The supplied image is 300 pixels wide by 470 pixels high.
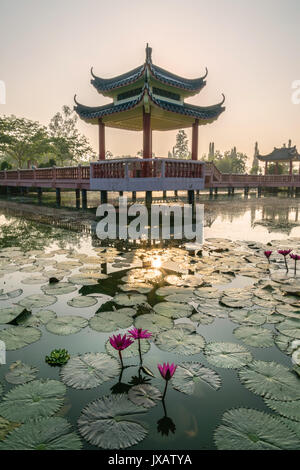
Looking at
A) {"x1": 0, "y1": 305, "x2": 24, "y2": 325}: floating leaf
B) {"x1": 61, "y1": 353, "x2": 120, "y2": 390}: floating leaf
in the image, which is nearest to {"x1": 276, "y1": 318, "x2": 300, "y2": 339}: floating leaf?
{"x1": 61, "y1": 353, "x2": 120, "y2": 390}: floating leaf

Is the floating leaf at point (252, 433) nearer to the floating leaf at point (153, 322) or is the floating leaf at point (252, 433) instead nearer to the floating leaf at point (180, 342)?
the floating leaf at point (180, 342)

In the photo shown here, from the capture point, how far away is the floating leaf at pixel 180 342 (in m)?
2.28

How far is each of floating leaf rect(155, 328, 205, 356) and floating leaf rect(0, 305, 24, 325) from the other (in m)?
1.42

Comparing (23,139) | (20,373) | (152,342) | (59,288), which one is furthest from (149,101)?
(23,139)

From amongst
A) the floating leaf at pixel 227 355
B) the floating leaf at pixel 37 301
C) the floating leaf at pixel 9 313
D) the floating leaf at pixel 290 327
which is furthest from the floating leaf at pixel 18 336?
the floating leaf at pixel 290 327

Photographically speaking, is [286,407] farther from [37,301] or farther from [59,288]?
[59,288]

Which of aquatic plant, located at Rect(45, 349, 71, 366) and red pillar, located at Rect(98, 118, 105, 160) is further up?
red pillar, located at Rect(98, 118, 105, 160)

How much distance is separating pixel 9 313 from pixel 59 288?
79 cm

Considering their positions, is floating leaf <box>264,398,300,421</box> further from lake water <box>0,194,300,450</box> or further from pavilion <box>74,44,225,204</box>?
pavilion <box>74,44,225,204</box>

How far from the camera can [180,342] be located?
7.77ft

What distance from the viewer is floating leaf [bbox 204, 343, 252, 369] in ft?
6.84

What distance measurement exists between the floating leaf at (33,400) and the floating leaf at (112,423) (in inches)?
8.5

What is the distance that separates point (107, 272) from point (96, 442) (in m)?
2.91
